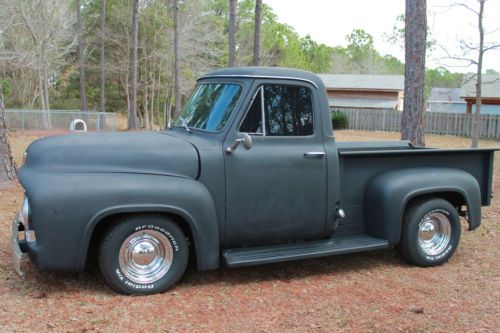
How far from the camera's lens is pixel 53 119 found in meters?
27.1

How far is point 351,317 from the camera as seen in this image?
14.2 ft

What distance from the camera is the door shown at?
4934 millimetres

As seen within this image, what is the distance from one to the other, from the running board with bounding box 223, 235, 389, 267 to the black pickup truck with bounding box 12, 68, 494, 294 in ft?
0.05

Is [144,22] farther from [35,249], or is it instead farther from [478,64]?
[35,249]

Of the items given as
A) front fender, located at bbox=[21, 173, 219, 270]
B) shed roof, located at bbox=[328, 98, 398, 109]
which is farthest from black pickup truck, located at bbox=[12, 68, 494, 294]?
shed roof, located at bbox=[328, 98, 398, 109]

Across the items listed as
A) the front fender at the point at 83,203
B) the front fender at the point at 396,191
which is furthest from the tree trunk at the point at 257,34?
the front fender at the point at 83,203

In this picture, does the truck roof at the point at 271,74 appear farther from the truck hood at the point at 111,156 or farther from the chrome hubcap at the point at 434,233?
the chrome hubcap at the point at 434,233

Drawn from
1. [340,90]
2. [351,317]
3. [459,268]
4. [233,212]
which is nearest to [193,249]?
[233,212]

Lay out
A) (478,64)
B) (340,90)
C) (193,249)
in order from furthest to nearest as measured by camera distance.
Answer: (340,90) < (478,64) < (193,249)

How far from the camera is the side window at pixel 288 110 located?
5133 millimetres

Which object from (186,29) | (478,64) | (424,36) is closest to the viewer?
(424,36)

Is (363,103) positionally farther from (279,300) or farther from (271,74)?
(279,300)

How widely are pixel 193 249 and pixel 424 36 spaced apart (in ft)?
21.6

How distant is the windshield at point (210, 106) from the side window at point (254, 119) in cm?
16
